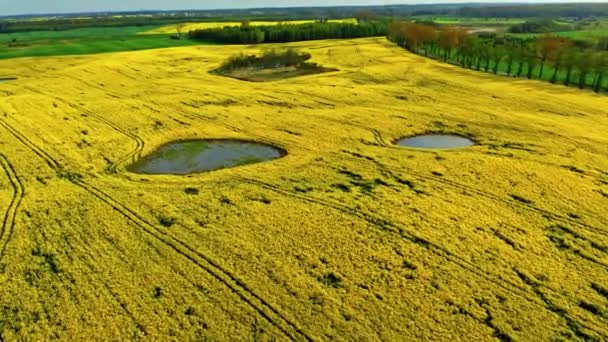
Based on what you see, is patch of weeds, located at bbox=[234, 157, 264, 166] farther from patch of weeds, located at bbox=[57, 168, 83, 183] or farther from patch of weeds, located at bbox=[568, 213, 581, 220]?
patch of weeds, located at bbox=[568, 213, 581, 220]

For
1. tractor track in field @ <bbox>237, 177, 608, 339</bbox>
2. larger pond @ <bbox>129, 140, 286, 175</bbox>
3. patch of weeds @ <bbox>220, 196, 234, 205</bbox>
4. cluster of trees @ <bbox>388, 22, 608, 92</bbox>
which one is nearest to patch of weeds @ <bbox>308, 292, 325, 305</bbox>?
tractor track in field @ <bbox>237, 177, 608, 339</bbox>

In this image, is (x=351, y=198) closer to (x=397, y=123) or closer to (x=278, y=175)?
(x=278, y=175)

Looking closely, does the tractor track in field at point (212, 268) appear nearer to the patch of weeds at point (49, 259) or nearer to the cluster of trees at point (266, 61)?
the patch of weeds at point (49, 259)

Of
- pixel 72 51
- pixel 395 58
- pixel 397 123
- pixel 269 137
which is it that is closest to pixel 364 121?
pixel 397 123

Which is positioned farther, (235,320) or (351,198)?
(351,198)

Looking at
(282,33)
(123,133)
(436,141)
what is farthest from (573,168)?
(282,33)

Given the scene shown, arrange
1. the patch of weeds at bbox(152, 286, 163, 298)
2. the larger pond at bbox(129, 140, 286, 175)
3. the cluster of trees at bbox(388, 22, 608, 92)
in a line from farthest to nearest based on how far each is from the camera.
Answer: the cluster of trees at bbox(388, 22, 608, 92) < the larger pond at bbox(129, 140, 286, 175) < the patch of weeds at bbox(152, 286, 163, 298)
